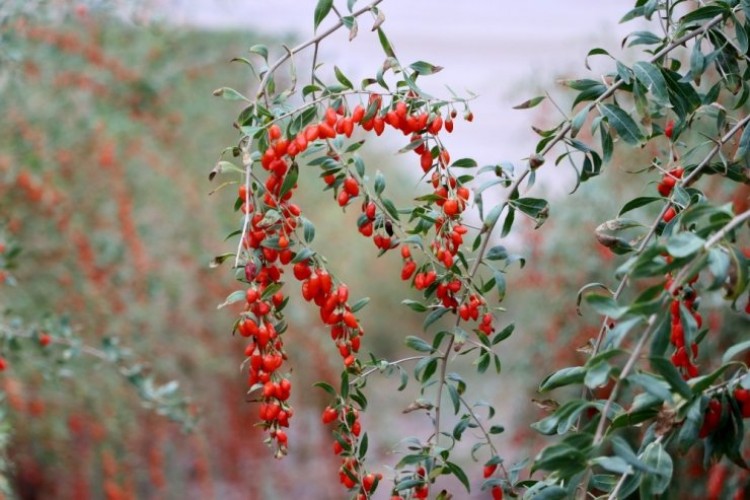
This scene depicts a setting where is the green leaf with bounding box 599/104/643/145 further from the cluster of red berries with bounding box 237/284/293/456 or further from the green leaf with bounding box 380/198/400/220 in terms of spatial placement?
the cluster of red berries with bounding box 237/284/293/456

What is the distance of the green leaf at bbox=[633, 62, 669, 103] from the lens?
3.23ft

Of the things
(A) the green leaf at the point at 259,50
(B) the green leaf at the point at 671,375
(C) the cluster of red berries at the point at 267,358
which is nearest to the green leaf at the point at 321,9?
(A) the green leaf at the point at 259,50

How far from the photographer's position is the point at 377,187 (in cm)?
104

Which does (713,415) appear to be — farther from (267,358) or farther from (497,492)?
(267,358)

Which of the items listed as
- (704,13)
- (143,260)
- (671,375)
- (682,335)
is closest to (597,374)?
(671,375)

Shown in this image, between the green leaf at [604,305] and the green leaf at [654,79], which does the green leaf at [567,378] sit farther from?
the green leaf at [654,79]

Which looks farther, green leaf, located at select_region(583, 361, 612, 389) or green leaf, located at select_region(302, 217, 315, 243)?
green leaf, located at select_region(302, 217, 315, 243)

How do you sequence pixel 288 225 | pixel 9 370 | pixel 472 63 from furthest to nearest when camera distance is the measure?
pixel 472 63, pixel 9 370, pixel 288 225

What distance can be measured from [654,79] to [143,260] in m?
1.82

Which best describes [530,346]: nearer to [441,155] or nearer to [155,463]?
[155,463]

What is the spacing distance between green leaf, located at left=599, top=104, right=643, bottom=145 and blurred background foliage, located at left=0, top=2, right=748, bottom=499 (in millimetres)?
988

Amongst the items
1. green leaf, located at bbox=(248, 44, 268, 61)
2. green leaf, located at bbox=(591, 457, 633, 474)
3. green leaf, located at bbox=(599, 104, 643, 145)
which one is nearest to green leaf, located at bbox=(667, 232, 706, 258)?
green leaf, located at bbox=(591, 457, 633, 474)

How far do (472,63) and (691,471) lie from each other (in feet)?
12.9

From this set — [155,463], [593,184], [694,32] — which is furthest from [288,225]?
Answer: [593,184]
